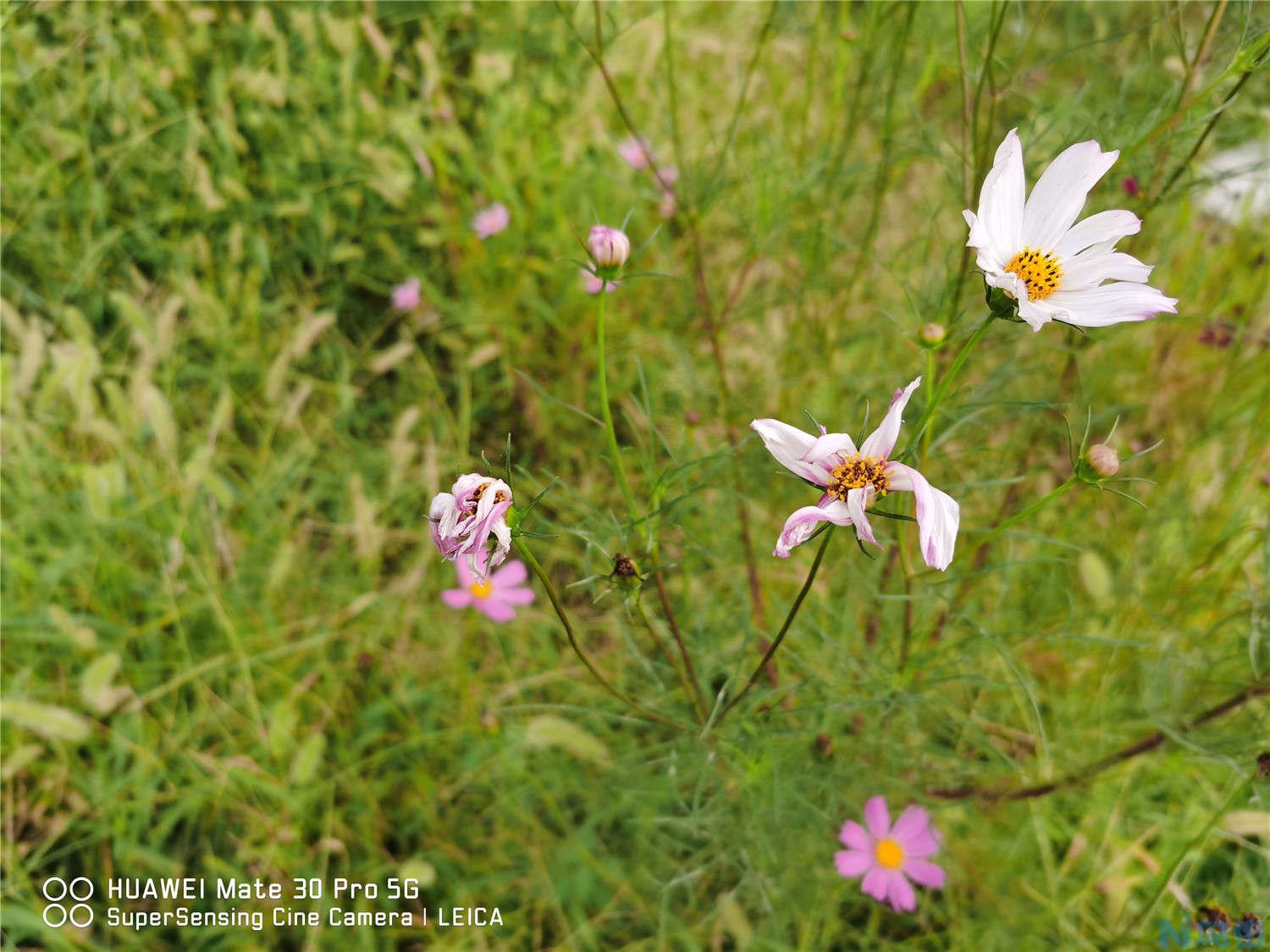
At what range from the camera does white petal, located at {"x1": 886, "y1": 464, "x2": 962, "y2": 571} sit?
569 mm

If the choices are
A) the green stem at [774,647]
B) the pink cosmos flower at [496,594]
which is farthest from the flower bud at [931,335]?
the pink cosmos flower at [496,594]

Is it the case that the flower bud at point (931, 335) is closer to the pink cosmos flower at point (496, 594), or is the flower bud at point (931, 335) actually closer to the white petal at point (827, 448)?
the white petal at point (827, 448)

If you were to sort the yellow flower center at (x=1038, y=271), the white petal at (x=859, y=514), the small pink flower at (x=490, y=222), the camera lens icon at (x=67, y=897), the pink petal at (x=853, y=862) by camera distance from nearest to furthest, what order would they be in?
the white petal at (x=859, y=514)
the yellow flower center at (x=1038, y=271)
the pink petal at (x=853, y=862)
the camera lens icon at (x=67, y=897)
the small pink flower at (x=490, y=222)

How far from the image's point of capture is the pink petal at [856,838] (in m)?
1.01

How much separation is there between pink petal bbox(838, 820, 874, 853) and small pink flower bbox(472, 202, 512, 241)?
1.17m

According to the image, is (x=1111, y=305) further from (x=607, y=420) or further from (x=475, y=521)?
(x=475, y=521)

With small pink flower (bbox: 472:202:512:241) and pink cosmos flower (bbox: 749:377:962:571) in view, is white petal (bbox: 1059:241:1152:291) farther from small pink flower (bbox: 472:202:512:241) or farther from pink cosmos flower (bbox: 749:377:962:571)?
small pink flower (bbox: 472:202:512:241)

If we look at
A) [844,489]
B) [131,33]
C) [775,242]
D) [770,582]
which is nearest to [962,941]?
[770,582]

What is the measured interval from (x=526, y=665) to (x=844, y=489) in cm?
89

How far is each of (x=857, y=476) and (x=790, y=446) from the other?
5 cm

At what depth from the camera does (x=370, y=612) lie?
1.43 meters

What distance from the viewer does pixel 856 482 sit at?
63 centimetres

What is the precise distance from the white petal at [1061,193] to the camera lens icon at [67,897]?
4.25 feet

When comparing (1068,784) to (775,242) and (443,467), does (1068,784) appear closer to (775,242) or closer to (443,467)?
(775,242)
